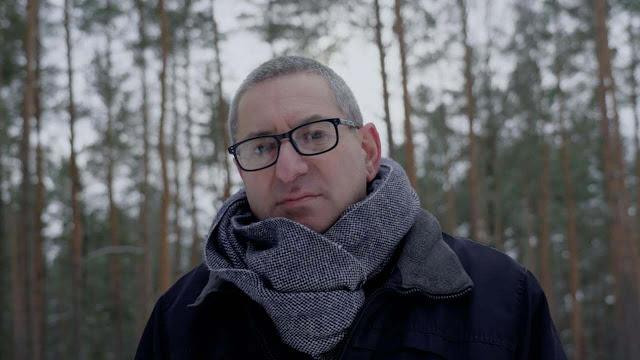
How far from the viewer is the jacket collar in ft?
5.99

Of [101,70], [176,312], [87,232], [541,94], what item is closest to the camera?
A: [176,312]

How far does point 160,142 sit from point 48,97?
239 inches

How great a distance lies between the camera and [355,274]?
1.86 metres

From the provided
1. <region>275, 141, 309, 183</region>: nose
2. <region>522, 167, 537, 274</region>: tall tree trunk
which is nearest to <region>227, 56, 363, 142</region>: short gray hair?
<region>275, 141, 309, 183</region>: nose

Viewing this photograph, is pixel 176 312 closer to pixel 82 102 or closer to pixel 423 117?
pixel 82 102

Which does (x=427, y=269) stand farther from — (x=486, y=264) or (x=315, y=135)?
(x=315, y=135)

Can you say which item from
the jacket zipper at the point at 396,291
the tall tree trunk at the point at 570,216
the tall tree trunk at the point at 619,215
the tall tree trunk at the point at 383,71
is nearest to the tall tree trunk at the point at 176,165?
the tall tree trunk at the point at 383,71

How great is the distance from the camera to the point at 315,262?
1884 mm

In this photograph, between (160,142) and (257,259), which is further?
(160,142)

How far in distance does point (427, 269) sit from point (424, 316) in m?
0.16

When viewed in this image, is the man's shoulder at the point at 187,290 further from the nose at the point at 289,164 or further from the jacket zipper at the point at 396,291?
the jacket zipper at the point at 396,291

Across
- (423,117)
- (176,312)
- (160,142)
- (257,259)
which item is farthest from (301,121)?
(423,117)

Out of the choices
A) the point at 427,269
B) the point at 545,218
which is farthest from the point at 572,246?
the point at 427,269

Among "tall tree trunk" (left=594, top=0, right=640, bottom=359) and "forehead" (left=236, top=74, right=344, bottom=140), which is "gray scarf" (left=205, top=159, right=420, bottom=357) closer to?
"forehead" (left=236, top=74, right=344, bottom=140)
